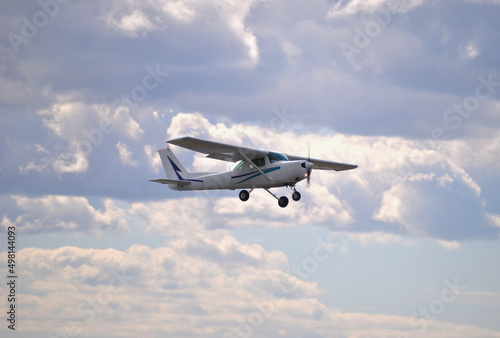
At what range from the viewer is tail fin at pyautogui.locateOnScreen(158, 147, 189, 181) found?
51344mm

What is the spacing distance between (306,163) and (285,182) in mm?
A: 1884

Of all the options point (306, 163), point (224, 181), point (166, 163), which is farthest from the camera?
point (166, 163)

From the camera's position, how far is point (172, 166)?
5244cm

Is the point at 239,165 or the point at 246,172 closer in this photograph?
the point at 246,172

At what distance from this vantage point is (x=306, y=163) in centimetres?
4391

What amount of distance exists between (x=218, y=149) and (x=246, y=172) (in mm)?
2560

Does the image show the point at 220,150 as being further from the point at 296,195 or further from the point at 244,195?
the point at 296,195

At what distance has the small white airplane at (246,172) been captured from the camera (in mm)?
43969

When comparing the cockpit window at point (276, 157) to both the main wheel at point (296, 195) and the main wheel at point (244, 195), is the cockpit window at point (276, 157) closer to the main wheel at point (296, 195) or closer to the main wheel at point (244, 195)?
the main wheel at point (296, 195)

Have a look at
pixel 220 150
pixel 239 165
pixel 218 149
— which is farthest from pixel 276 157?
pixel 218 149

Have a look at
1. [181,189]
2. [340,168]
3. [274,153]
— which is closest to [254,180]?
[274,153]

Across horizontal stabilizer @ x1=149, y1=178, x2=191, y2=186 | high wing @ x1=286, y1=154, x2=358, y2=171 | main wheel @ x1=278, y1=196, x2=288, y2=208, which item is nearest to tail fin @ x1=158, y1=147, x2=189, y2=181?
horizontal stabilizer @ x1=149, y1=178, x2=191, y2=186

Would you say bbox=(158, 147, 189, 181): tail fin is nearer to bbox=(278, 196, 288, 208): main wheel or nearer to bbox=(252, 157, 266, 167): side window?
bbox=(252, 157, 266, 167): side window

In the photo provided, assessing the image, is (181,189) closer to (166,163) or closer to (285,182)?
(166,163)
